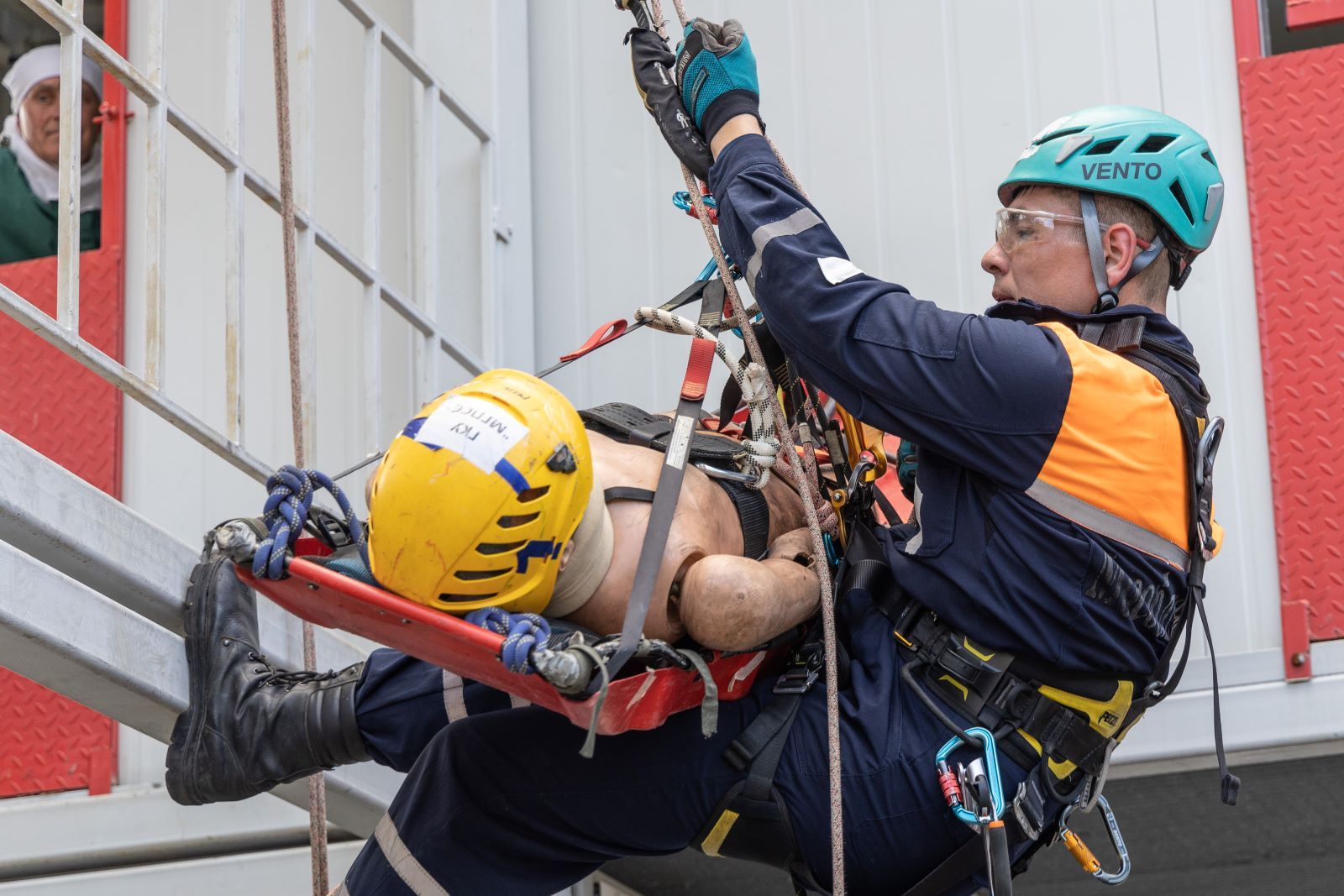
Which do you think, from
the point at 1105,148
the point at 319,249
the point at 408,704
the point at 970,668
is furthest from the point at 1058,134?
the point at 319,249

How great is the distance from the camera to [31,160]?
6.23m

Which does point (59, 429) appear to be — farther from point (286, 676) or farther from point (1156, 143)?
point (1156, 143)

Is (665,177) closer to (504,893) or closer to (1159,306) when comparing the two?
(1159,306)

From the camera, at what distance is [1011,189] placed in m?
3.29

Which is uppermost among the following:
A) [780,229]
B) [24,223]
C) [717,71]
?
[24,223]

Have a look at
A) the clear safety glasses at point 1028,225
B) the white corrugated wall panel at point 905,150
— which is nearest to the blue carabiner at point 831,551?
the clear safety glasses at point 1028,225

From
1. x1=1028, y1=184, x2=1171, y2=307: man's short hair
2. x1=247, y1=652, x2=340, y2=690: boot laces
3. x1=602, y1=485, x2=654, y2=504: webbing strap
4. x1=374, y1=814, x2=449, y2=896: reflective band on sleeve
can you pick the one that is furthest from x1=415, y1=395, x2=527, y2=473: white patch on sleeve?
x1=1028, y1=184, x2=1171, y2=307: man's short hair

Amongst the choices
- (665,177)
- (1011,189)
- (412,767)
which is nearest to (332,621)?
(412,767)

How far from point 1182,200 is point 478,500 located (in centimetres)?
160

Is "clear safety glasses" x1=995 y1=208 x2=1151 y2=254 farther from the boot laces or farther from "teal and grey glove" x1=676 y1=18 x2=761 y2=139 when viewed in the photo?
the boot laces

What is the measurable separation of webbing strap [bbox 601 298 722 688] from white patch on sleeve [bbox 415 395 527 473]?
0.31 metres

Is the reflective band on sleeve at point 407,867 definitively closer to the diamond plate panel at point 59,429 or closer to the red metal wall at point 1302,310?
the red metal wall at point 1302,310


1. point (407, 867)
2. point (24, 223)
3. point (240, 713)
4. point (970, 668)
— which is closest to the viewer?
point (970, 668)

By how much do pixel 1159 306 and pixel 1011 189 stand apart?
39 centimetres
